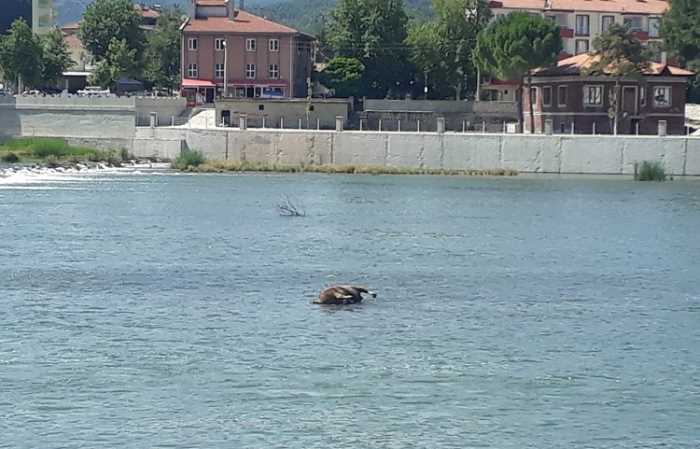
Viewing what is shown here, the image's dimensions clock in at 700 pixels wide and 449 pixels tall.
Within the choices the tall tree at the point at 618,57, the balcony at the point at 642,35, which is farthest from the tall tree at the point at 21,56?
the balcony at the point at 642,35

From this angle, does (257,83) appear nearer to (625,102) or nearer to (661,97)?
(625,102)

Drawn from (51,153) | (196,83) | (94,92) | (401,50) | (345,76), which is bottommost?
(51,153)

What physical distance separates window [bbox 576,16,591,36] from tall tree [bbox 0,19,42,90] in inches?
1497

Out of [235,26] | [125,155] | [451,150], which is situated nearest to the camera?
[451,150]

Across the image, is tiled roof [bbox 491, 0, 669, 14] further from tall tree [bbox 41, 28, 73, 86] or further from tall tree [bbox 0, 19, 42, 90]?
tall tree [bbox 0, 19, 42, 90]

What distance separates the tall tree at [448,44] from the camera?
363 feet

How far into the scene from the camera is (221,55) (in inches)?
4434

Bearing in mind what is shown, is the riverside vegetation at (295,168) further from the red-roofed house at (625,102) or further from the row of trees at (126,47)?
the row of trees at (126,47)

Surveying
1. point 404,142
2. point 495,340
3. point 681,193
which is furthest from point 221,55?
point 495,340

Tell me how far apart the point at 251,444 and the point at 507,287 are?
18104 millimetres

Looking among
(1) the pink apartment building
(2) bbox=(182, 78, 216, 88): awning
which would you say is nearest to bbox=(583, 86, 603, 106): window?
(1) the pink apartment building

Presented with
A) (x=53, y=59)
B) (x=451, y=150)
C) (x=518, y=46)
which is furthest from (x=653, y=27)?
Result: (x=53, y=59)

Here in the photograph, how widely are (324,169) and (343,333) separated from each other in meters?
61.2

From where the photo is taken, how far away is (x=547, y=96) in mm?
102562
